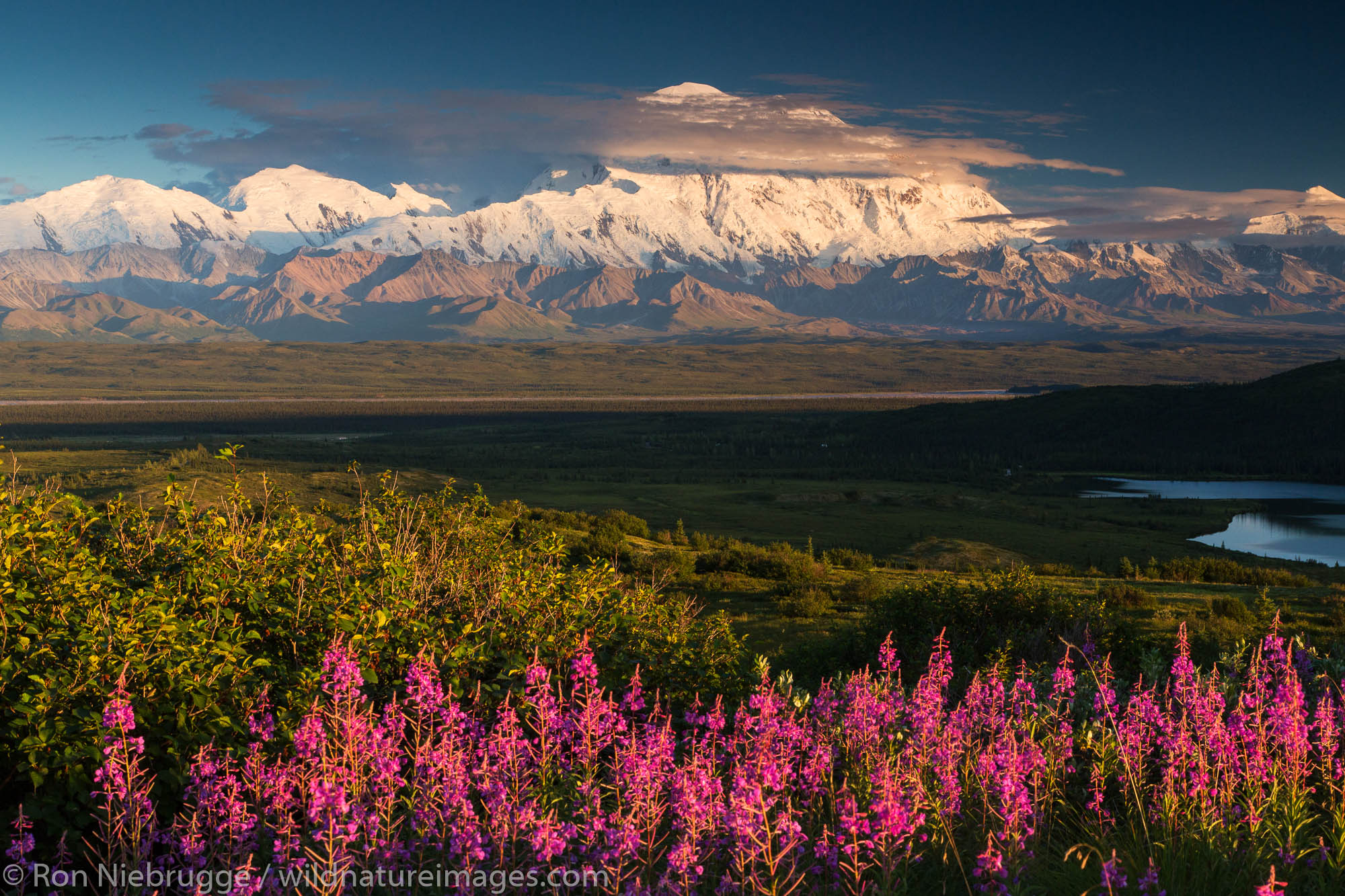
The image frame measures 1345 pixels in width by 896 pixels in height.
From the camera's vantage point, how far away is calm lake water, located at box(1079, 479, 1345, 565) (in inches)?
2178

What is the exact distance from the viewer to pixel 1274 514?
72562 mm

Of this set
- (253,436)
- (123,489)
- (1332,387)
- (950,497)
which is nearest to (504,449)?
(253,436)

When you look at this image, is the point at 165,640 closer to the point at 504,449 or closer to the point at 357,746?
the point at 357,746

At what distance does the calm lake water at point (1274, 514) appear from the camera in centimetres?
5531

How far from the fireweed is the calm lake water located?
45.7 metres

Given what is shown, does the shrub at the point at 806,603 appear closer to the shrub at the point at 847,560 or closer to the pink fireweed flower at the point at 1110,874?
the shrub at the point at 847,560

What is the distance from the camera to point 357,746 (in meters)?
6.13

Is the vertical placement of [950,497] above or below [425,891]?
below

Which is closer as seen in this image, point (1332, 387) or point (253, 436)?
point (1332, 387)

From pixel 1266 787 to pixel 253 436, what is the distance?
148615mm

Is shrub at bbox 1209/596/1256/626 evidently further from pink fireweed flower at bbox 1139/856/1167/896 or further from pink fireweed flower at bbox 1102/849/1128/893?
pink fireweed flower at bbox 1102/849/1128/893

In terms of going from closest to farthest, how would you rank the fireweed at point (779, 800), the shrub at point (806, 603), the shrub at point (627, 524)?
the fireweed at point (779, 800)
the shrub at point (806, 603)
the shrub at point (627, 524)

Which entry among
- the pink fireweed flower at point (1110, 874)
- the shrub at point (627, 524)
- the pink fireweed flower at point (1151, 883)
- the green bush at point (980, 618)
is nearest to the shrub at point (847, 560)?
the shrub at point (627, 524)

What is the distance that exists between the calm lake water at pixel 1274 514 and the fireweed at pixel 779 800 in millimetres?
45747
